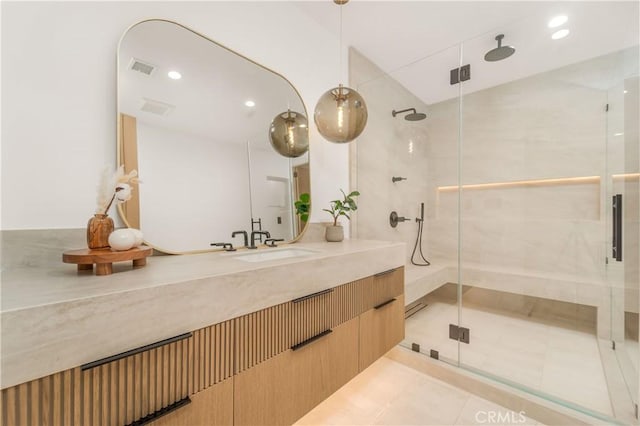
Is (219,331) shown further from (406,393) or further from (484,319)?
(484,319)

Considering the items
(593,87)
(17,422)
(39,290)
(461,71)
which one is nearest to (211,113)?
(39,290)

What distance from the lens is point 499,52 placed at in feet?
7.07

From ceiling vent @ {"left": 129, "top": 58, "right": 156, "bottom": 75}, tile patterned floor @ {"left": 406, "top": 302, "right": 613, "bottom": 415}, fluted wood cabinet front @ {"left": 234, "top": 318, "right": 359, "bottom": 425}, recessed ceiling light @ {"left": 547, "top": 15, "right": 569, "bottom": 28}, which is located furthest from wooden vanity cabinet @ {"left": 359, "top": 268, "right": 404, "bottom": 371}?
recessed ceiling light @ {"left": 547, "top": 15, "right": 569, "bottom": 28}

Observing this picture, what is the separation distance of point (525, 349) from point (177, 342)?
2.54 metres

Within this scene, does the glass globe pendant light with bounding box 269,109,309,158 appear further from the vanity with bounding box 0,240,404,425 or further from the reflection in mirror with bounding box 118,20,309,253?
the vanity with bounding box 0,240,404,425

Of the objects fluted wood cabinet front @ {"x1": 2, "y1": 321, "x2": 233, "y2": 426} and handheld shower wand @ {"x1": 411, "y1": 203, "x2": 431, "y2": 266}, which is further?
handheld shower wand @ {"x1": 411, "y1": 203, "x2": 431, "y2": 266}

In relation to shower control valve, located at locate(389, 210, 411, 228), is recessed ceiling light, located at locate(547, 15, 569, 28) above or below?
above

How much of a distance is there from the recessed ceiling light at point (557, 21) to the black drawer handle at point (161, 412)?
3.19 metres

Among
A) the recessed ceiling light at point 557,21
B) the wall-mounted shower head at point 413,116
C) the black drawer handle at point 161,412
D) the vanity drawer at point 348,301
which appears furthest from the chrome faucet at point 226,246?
the recessed ceiling light at point 557,21

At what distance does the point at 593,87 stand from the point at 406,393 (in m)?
2.82

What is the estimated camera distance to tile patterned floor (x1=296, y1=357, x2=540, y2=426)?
1.50m

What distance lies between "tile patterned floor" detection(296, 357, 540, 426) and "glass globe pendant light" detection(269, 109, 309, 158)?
1662 mm

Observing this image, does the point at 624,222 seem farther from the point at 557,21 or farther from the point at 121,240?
the point at 121,240

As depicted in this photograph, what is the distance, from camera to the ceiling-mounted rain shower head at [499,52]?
2118mm
